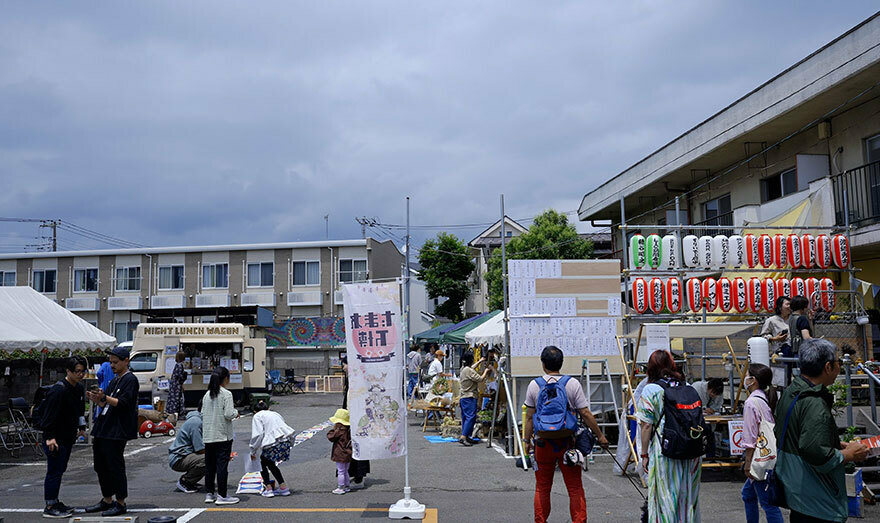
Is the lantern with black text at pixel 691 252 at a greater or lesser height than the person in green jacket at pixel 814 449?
greater

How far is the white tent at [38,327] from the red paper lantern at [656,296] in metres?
11.3

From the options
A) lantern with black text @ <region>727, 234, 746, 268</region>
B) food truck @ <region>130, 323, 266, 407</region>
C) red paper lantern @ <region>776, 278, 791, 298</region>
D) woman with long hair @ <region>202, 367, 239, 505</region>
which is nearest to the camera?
woman with long hair @ <region>202, 367, 239, 505</region>

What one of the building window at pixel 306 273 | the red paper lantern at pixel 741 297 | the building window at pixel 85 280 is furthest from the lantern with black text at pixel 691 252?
the building window at pixel 85 280

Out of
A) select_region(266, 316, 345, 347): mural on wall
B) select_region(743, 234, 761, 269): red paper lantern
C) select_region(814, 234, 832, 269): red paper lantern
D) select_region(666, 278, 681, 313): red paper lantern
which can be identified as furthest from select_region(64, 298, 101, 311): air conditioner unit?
select_region(814, 234, 832, 269): red paper lantern

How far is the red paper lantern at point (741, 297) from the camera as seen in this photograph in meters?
12.1

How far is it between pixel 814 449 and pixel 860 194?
11379mm

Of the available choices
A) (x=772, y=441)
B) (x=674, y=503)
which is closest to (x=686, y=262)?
(x=772, y=441)

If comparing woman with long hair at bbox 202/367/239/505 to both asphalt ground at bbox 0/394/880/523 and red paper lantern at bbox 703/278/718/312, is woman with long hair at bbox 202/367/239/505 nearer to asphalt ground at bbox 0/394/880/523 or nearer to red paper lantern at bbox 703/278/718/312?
asphalt ground at bbox 0/394/880/523

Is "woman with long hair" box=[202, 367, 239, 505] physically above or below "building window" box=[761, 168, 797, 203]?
below

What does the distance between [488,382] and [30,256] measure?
35.3m

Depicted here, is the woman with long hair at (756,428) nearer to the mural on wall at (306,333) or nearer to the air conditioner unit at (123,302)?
the mural on wall at (306,333)

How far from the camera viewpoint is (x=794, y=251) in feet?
40.3

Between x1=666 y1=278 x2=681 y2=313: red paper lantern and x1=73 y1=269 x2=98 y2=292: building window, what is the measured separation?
117 ft

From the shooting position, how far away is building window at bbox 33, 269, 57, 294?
39.0 metres
